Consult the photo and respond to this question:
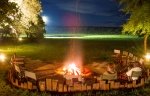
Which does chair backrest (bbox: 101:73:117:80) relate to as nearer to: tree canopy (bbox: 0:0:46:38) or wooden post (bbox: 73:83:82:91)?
wooden post (bbox: 73:83:82:91)

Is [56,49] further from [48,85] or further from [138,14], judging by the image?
[48,85]

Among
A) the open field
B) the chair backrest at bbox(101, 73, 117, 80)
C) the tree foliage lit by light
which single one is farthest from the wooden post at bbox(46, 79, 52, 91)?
the open field

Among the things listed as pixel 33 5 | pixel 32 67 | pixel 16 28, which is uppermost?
pixel 33 5

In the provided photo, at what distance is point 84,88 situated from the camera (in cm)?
1488

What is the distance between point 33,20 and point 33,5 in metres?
2.14

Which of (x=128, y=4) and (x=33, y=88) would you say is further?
(x=128, y=4)

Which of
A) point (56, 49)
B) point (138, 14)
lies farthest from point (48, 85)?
point (56, 49)

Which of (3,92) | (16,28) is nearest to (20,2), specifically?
(16,28)

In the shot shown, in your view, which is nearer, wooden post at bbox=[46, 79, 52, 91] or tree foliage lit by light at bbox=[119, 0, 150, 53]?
wooden post at bbox=[46, 79, 52, 91]

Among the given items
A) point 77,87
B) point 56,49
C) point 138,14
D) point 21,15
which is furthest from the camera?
point 56,49

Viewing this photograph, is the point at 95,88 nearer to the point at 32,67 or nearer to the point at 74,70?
the point at 74,70

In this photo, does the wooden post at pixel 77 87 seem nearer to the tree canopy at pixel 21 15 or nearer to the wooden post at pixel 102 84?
the wooden post at pixel 102 84

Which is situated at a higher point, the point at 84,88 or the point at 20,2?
the point at 20,2

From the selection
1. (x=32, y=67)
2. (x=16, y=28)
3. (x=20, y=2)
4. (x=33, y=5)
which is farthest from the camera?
(x=33, y=5)
